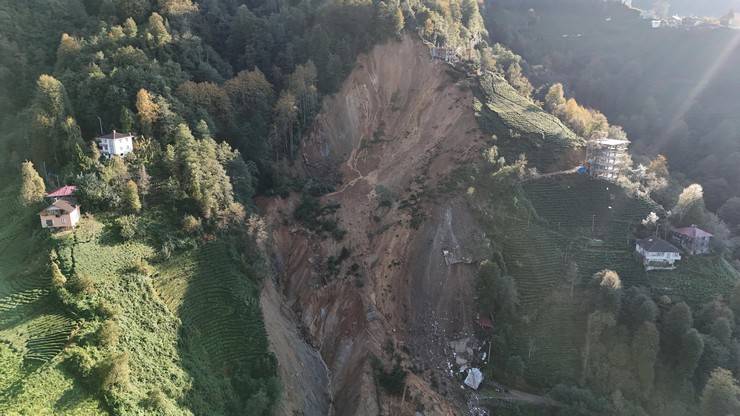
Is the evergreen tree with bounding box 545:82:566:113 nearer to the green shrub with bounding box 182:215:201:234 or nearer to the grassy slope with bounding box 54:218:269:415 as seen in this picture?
the grassy slope with bounding box 54:218:269:415

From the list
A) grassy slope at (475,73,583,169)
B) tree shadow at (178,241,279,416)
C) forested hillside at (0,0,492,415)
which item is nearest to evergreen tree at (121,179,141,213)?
forested hillside at (0,0,492,415)

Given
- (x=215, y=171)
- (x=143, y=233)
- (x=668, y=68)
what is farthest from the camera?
(x=668, y=68)

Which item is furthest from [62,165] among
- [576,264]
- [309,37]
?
[576,264]

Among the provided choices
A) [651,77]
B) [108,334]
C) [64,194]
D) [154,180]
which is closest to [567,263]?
[154,180]

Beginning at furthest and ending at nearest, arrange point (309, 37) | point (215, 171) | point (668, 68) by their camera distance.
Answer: point (668, 68) < point (309, 37) < point (215, 171)

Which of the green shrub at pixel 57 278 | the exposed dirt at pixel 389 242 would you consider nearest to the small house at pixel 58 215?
the green shrub at pixel 57 278

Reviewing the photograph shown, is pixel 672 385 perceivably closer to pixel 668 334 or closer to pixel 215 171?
pixel 668 334

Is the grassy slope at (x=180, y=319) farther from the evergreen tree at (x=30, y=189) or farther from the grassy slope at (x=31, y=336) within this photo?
the evergreen tree at (x=30, y=189)
